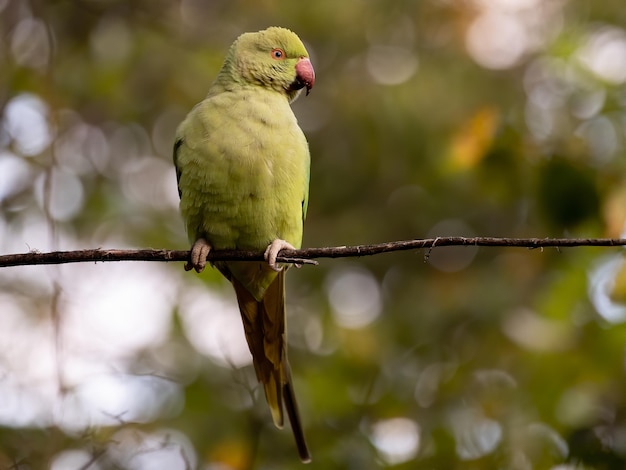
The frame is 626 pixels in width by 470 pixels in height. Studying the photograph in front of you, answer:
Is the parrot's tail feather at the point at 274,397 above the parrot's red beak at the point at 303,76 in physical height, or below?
below

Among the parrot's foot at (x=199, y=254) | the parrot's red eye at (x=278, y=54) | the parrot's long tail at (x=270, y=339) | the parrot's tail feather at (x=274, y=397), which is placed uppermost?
the parrot's red eye at (x=278, y=54)

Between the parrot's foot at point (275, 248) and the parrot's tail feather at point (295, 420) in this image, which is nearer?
the parrot's foot at point (275, 248)

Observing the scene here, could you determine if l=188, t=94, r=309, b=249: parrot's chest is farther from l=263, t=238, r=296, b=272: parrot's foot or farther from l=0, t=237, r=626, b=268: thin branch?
l=0, t=237, r=626, b=268: thin branch

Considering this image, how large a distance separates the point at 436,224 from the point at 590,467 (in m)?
3.55

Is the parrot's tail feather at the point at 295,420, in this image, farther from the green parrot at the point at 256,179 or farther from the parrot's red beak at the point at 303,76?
the parrot's red beak at the point at 303,76

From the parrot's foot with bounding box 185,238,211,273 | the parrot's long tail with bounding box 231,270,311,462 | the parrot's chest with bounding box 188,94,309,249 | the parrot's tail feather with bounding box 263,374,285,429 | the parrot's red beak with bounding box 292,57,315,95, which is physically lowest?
the parrot's tail feather with bounding box 263,374,285,429

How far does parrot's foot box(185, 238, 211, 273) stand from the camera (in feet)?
9.21

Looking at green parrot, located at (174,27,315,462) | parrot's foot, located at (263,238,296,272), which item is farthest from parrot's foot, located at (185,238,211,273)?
parrot's foot, located at (263,238,296,272)

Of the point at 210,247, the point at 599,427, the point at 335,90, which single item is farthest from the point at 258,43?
the point at 335,90

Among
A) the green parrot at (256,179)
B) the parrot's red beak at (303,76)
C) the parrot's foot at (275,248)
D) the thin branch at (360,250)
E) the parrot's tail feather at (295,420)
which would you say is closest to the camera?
the thin branch at (360,250)

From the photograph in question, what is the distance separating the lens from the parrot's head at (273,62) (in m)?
3.27

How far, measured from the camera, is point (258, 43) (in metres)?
3.38

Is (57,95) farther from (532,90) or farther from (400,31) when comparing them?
(532,90)

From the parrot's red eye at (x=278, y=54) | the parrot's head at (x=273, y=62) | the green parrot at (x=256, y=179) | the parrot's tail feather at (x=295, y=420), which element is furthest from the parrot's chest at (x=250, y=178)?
the parrot's tail feather at (x=295, y=420)
